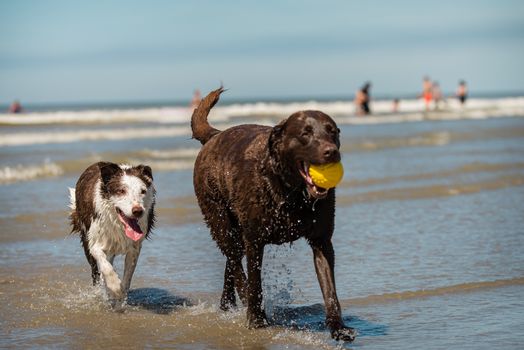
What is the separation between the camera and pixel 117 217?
24.6 feet

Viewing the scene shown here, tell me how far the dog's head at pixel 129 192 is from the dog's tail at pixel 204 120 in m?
0.60

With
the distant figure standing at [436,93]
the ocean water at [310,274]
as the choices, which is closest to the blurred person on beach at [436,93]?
the distant figure standing at [436,93]

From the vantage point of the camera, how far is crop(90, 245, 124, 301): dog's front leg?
712cm

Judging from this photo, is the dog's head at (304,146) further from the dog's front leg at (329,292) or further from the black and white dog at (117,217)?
the black and white dog at (117,217)

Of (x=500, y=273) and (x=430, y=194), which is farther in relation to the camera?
(x=430, y=194)

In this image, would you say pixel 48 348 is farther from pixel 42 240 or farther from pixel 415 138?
pixel 415 138

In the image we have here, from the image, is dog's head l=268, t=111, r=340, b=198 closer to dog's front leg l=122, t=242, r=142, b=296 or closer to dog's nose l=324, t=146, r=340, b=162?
dog's nose l=324, t=146, r=340, b=162

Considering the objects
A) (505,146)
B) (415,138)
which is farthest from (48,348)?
(415,138)

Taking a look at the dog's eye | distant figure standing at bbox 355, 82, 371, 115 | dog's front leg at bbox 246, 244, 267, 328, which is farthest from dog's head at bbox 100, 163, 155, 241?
distant figure standing at bbox 355, 82, 371, 115

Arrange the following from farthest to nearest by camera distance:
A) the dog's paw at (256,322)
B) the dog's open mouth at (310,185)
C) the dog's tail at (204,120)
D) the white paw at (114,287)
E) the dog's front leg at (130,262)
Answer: the dog's tail at (204,120)
the dog's front leg at (130,262)
the white paw at (114,287)
the dog's paw at (256,322)
the dog's open mouth at (310,185)

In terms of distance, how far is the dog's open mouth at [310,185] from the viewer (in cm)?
557

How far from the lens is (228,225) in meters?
6.90

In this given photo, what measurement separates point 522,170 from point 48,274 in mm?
10908

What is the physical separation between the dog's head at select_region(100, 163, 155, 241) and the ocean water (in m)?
0.75
